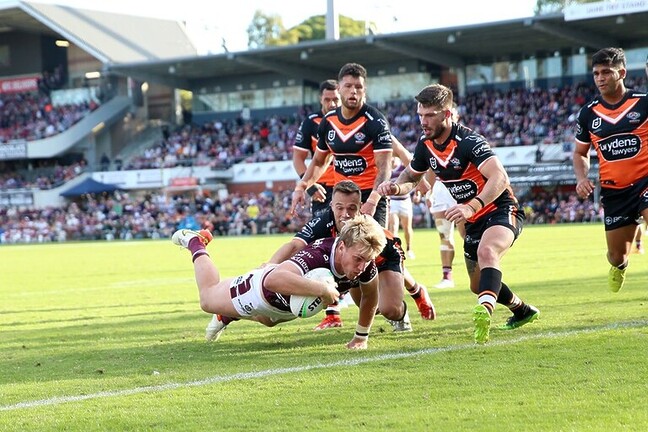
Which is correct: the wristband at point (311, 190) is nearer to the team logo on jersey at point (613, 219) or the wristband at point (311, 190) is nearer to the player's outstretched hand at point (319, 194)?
the player's outstretched hand at point (319, 194)

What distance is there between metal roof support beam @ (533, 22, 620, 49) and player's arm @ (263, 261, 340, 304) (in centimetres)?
4073

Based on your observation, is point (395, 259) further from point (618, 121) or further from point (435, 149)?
point (618, 121)

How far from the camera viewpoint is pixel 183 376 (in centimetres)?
679

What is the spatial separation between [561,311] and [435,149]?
95.1 inches

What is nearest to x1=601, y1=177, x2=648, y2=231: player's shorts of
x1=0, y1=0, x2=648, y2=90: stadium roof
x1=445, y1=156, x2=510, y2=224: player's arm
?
x1=445, y1=156, x2=510, y2=224: player's arm

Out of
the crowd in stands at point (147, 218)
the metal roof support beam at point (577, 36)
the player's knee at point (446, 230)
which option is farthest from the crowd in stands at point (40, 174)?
the player's knee at point (446, 230)

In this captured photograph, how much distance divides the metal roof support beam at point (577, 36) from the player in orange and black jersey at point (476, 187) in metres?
38.8

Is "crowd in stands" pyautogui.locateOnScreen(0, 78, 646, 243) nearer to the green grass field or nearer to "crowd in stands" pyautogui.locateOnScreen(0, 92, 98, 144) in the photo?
"crowd in stands" pyautogui.locateOnScreen(0, 92, 98, 144)

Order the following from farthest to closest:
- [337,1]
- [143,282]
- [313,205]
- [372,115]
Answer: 1. [337,1]
2. [143,282]
3. [313,205]
4. [372,115]

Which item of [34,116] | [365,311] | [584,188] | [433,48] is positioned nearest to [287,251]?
[365,311]

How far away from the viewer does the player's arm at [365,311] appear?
7.79 meters

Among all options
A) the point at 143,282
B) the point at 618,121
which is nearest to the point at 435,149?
the point at 618,121

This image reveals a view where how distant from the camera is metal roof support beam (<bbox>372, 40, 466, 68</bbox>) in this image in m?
50.3

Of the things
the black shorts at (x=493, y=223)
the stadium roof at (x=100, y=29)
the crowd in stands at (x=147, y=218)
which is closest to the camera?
the black shorts at (x=493, y=223)
